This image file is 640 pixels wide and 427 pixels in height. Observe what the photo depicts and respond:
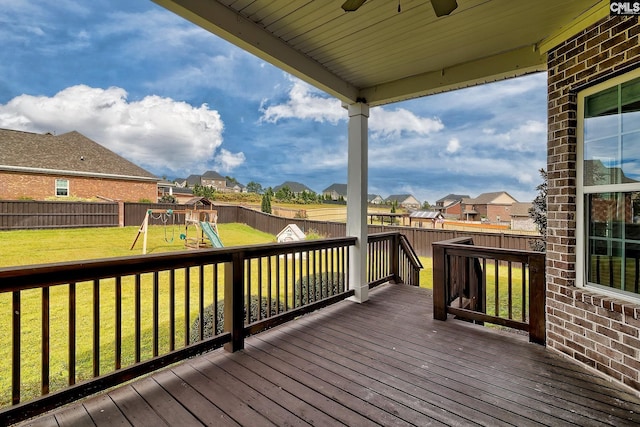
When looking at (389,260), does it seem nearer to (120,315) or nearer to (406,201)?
(120,315)

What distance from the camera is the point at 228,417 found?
1.67 metres

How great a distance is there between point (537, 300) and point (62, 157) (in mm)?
13964

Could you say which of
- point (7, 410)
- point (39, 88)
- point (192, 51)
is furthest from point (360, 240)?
point (192, 51)

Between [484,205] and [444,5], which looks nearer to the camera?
[444,5]

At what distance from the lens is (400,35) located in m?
2.55

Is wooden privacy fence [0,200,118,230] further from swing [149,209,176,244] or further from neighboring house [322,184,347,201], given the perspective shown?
neighboring house [322,184,347,201]

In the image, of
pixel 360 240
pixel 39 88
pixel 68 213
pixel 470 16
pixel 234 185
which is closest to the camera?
pixel 470 16

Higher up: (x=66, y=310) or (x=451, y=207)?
(x=451, y=207)

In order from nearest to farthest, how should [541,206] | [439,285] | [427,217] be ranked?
[439,285] < [541,206] < [427,217]

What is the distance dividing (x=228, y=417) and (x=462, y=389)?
1533 mm

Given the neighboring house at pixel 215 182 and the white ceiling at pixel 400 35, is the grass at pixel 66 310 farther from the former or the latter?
the neighboring house at pixel 215 182

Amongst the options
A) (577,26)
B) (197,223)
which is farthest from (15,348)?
(197,223)

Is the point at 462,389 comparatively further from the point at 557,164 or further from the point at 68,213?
the point at 68,213

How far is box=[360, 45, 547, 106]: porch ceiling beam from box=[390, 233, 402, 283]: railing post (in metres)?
2.21
